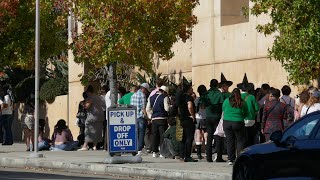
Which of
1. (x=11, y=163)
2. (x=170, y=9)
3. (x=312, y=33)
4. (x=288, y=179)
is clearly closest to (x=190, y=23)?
(x=170, y=9)

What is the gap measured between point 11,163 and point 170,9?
624cm

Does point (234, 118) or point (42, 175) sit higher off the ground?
point (234, 118)

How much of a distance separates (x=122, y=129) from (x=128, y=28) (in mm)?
5894

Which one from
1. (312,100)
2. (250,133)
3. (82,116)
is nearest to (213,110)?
(250,133)

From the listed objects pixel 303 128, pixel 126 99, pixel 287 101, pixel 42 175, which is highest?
pixel 126 99

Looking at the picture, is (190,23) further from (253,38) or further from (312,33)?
(312,33)

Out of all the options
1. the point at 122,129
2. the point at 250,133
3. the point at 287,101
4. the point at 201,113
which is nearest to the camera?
the point at 122,129

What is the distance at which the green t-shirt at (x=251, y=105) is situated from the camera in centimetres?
2480

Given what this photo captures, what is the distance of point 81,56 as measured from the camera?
32.1m

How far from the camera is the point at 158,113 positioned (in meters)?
27.9

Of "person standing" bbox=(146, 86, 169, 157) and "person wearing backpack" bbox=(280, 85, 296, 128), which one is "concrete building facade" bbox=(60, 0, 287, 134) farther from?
"person wearing backpack" bbox=(280, 85, 296, 128)

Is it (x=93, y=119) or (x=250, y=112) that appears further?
(x=93, y=119)

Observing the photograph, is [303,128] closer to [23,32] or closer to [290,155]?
[290,155]

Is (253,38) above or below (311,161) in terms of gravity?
above
